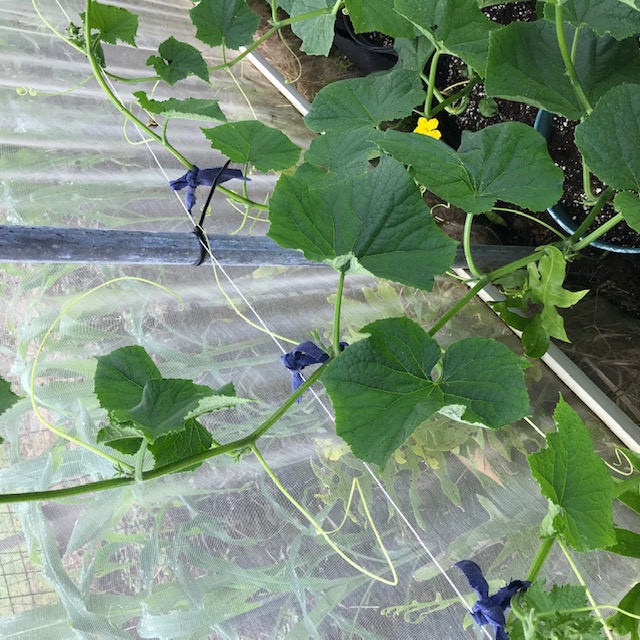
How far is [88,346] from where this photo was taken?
725 mm

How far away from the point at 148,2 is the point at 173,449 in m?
1.33

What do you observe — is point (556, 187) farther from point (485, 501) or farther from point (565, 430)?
point (485, 501)

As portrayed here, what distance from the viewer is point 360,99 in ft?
2.50

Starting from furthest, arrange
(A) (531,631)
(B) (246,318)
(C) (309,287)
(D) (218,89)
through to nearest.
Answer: (D) (218,89)
(C) (309,287)
(B) (246,318)
(A) (531,631)

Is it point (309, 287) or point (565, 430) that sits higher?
point (565, 430)

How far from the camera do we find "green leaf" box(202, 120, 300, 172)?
69cm

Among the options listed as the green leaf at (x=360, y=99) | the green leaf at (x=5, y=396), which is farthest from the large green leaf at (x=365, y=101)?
the green leaf at (x=5, y=396)

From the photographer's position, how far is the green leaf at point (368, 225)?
0.50 metres

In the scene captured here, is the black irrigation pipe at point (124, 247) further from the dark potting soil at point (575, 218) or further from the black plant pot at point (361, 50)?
the black plant pot at point (361, 50)

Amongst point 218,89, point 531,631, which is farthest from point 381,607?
point 218,89

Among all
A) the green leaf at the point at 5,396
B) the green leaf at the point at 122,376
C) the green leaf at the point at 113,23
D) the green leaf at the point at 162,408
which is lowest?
the green leaf at the point at 122,376

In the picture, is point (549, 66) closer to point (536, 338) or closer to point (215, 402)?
point (536, 338)

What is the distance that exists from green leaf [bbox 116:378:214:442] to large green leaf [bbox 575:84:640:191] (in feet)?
1.24

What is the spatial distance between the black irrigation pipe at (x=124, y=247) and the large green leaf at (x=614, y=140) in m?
0.28
